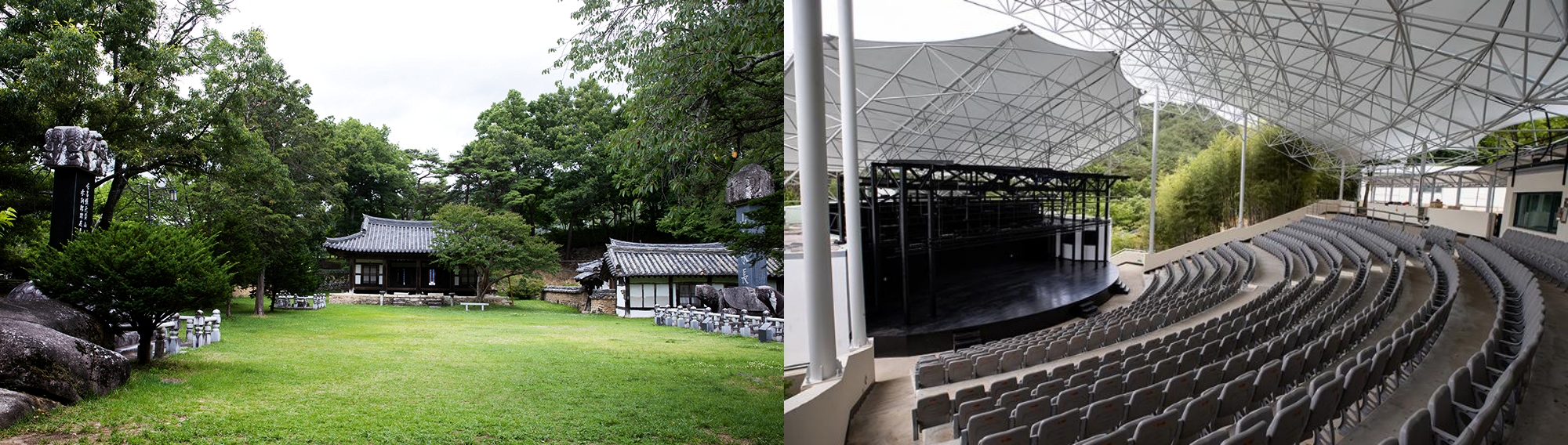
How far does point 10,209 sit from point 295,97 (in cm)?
155

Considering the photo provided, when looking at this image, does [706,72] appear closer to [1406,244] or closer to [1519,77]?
[1519,77]

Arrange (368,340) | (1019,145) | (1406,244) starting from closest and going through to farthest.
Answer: (368,340), (1406,244), (1019,145)

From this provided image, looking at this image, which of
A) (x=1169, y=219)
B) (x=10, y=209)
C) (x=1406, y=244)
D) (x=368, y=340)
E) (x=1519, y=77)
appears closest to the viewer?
(x=10, y=209)

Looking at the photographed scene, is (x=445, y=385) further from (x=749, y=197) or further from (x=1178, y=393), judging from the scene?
(x=1178, y=393)

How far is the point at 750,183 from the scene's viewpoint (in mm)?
5438

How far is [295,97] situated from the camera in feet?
15.8

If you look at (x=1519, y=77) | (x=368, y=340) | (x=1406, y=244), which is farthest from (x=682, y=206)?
(x=1406, y=244)

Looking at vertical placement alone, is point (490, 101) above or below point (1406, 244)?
above

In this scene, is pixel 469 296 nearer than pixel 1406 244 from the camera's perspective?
Yes

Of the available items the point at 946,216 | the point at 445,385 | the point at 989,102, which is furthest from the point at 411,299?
the point at 989,102

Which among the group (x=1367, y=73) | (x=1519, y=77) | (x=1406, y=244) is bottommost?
(x=1406, y=244)

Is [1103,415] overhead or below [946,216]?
below

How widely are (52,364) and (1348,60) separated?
16917 mm

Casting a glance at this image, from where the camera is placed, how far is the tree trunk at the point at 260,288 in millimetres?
4738
